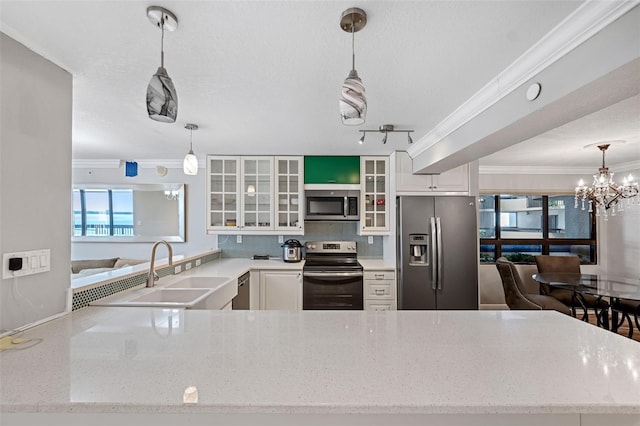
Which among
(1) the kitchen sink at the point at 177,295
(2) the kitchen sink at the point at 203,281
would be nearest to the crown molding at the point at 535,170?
(2) the kitchen sink at the point at 203,281

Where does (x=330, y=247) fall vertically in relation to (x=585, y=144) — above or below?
below

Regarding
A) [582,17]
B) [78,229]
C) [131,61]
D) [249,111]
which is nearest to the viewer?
[582,17]

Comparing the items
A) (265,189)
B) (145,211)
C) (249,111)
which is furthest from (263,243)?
(249,111)

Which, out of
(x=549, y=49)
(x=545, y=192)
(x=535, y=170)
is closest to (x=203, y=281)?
(x=549, y=49)

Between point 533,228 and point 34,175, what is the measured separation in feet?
19.5

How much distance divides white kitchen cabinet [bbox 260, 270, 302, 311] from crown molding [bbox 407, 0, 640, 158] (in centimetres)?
238

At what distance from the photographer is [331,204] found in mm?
3826

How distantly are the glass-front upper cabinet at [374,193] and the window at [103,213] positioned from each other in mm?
3192

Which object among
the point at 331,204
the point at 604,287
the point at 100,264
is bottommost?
the point at 604,287

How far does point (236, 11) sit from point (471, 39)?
3.41 feet

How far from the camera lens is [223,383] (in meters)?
0.88

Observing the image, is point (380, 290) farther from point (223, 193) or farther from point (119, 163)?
point (119, 163)

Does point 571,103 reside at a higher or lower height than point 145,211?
higher

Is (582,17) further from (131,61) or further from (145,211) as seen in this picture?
(145,211)
